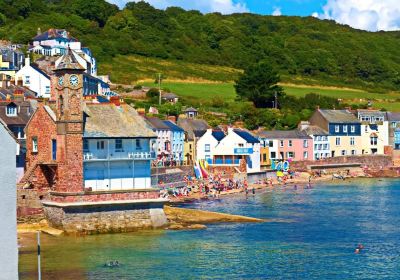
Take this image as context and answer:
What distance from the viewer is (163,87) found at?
13950 cm

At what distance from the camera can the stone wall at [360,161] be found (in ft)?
366

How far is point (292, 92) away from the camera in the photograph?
156 m

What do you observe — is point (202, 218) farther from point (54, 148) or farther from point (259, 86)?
point (259, 86)

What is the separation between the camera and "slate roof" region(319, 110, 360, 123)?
121m

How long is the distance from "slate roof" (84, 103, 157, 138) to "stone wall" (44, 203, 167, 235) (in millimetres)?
5009

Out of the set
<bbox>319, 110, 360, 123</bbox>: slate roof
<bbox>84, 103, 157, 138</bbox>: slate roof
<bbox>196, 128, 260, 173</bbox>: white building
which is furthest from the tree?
<bbox>84, 103, 157, 138</bbox>: slate roof

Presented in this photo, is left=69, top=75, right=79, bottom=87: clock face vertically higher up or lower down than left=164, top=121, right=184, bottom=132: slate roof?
higher up

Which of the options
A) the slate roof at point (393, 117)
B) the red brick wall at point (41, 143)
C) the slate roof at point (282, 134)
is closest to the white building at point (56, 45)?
the slate roof at point (282, 134)

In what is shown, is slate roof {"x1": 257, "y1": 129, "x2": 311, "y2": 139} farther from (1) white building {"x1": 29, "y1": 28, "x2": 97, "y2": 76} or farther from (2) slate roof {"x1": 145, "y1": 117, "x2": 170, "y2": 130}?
(1) white building {"x1": 29, "y1": 28, "x2": 97, "y2": 76}

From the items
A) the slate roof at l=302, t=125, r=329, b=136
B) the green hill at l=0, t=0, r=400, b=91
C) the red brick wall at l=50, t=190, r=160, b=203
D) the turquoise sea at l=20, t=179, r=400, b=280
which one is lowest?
the turquoise sea at l=20, t=179, r=400, b=280

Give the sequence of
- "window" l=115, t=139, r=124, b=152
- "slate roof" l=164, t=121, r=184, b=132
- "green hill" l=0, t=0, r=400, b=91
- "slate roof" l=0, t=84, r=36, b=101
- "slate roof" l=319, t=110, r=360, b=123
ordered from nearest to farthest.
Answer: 1. "window" l=115, t=139, r=124, b=152
2. "slate roof" l=0, t=84, r=36, b=101
3. "slate roof" l=164, t=121, r=184, b=132
4. "slate roof" l=319, t=110, r=360, b=123
5. "green hill" l=0, t=0, r=400, b=91

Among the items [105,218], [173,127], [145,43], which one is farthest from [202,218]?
[145,43]

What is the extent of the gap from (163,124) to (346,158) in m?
32.0

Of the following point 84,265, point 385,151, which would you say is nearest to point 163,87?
point 385,151
